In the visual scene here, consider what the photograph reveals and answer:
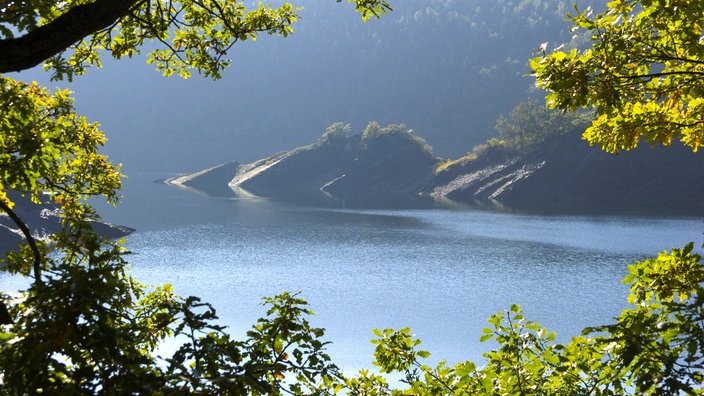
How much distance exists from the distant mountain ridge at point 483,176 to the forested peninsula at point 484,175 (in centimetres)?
14

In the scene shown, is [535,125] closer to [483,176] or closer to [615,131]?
[483,176]

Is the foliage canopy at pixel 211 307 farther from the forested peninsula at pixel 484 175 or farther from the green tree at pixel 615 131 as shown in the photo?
the forested peninsula at pixel 484 175

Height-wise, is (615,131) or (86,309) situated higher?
(615,131)

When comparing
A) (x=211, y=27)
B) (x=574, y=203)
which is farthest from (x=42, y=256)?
(x=574, y=203)

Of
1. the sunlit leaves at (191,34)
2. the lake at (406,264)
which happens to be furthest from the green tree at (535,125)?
the sunlit leaves at (191,34)

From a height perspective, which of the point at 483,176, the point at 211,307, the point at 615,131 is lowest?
the point at 211,307

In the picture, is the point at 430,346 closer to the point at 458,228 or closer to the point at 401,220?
the point at 458,228

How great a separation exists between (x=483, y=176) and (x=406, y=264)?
5996 cm

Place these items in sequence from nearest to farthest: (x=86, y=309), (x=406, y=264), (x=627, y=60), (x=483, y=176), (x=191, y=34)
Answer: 1. (x=86, y=309)
2. (x=627, y=60)
3. (x=191, y=34)
4. (x=406, y=264)
5. (x=483, y=176)

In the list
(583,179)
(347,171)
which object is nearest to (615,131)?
(583,179)

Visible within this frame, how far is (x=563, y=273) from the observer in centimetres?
4025

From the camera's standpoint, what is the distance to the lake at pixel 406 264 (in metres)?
30.3

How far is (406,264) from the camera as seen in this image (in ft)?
145

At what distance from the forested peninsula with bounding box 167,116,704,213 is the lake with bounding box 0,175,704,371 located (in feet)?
56.8
